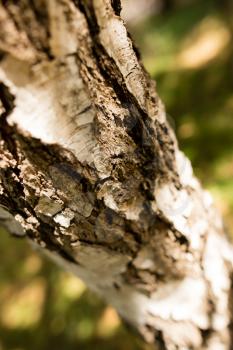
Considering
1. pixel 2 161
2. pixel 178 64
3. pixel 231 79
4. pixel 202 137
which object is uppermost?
pixel 178 64

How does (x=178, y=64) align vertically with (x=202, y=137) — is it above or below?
above

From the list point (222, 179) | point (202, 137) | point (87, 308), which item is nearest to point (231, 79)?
point (202, 137)

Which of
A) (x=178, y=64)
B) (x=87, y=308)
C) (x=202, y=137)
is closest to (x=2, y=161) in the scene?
(x=87, y=308)

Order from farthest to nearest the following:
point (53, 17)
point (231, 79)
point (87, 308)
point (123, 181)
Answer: point (231, 79), point (87, 308), point (123, 181), point (53, 17)

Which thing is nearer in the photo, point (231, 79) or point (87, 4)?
point (87, 4)

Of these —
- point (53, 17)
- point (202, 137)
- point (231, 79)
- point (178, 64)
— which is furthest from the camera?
point (178, 64)

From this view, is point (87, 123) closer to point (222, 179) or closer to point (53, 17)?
point (53, 17)
